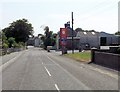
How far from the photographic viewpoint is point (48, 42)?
16025 centimetres

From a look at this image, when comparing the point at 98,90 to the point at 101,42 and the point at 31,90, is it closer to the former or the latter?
the point at 31,90

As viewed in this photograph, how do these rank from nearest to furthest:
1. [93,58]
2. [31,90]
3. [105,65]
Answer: [31,90] < [105,65] < [93,58]

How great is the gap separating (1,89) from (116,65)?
1454cm

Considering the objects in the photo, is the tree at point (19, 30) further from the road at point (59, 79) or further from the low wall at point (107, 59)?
the road at point (59, 79)

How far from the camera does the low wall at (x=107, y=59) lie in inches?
1148

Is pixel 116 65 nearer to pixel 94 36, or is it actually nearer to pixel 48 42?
pixel 94 36

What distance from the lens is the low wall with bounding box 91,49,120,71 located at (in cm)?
2916

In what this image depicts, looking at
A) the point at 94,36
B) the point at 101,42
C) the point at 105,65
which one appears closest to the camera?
the point at 105,65

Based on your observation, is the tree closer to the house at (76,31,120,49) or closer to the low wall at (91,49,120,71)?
the house at (76,31,120,49)

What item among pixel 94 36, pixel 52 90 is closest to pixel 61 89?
pixel 52 90

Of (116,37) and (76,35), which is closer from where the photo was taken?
(116,37)

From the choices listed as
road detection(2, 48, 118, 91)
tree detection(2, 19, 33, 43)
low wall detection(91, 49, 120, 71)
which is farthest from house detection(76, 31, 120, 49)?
road detection(2, 48, 118, 91)

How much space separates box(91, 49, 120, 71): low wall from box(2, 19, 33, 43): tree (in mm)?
132911

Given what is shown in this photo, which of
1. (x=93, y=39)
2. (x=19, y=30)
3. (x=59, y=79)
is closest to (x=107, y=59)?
(x=59, y=79)
